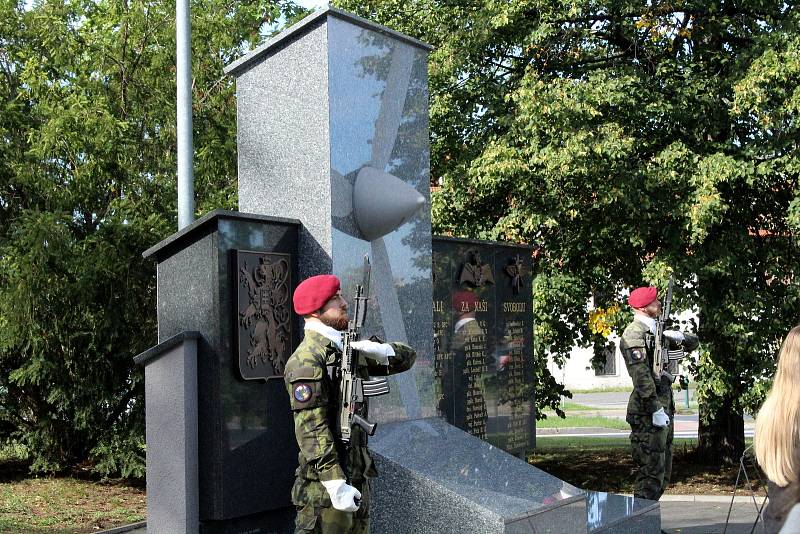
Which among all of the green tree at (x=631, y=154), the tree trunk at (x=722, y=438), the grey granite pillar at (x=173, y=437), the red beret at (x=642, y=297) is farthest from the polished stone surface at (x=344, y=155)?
the tree trunk at (x=722, y=438)

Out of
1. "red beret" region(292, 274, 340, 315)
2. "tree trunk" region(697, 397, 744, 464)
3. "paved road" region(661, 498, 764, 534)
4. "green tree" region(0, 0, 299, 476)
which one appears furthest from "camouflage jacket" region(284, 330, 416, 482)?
"tree trunk" region(697, 397, 744, 464)

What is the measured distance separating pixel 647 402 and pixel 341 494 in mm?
4923

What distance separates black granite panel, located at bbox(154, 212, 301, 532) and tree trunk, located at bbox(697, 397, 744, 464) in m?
9.46

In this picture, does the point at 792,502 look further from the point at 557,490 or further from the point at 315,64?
the point at 315,64

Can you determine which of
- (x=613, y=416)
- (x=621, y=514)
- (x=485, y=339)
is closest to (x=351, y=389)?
(x=621, y=514)

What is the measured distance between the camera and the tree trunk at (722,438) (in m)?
14.6

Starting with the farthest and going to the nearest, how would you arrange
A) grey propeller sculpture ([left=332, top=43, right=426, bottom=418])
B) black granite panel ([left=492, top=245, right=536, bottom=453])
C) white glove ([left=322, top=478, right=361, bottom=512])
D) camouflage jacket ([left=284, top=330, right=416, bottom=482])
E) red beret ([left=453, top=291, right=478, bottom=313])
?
black granite panel ([left=492, top=245, right=536, bottom=453])
red beret ([left=453, top=291, right=478, bottom=313])
grey propeller sculpture ([left=332, top=43, right=426, bottom=418])
camouflage jacket ([left=284, top=330, right=416, bottom=482])
white glove ([left=322, top=478, right=361, bottom=512])

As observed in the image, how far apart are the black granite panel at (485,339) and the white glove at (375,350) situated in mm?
3426

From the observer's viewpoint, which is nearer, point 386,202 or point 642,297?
point 386,202

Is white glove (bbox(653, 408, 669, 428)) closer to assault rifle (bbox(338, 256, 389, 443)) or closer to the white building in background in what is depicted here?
assault rifle (bbox(338, 256, 389, 443))

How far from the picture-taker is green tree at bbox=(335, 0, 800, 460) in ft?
39.5

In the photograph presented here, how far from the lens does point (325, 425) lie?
207 inches

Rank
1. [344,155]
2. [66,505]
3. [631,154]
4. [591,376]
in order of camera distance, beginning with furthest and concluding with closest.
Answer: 1. [591,376]
2. [631,154]
3. [66,505]
4. [344,155]

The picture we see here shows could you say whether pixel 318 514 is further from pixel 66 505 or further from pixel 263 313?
pixel 66 505
